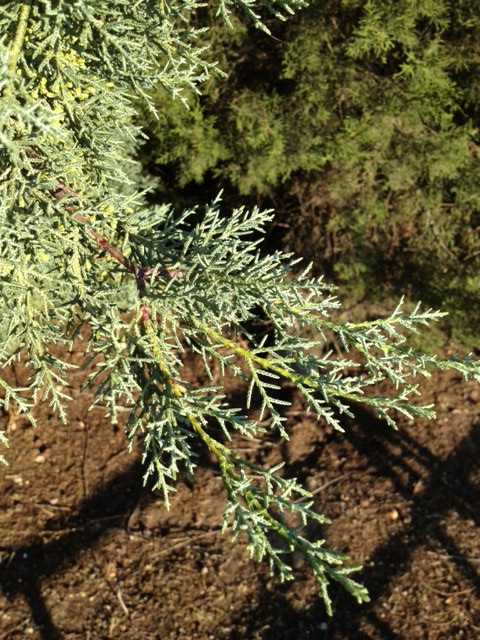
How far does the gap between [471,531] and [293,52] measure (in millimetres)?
3417

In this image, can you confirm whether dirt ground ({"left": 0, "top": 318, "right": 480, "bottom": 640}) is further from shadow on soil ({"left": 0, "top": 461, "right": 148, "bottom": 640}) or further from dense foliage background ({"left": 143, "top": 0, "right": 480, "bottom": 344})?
dense foliage background ({"left": 143, "top": 0, "right": 480, "bottom": 344})

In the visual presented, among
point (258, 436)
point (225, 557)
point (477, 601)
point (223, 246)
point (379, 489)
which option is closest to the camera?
point (223, 246)

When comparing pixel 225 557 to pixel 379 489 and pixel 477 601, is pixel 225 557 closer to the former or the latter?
pixel 379 489

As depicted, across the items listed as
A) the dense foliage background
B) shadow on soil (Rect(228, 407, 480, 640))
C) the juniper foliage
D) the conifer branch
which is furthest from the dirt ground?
the conifer branch

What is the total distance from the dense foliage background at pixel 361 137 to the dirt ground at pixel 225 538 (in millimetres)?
1157

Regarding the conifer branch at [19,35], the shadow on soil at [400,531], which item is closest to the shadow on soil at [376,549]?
the shadow on soil at [400,531]

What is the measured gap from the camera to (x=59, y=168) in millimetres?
2039

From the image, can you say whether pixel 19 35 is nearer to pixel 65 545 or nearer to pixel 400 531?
pixel 65 545

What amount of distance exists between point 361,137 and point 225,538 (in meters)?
2.87

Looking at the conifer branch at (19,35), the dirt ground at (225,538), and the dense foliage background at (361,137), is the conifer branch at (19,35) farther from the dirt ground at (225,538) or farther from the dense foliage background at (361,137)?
the dirt ground at (225,538)

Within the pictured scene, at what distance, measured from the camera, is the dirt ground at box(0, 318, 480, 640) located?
3945 mm

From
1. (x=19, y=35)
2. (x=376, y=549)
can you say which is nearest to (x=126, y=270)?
(x=19, y=35)

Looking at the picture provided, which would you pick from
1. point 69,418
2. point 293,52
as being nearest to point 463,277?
point 293,52

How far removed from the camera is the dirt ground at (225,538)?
3945 mm
